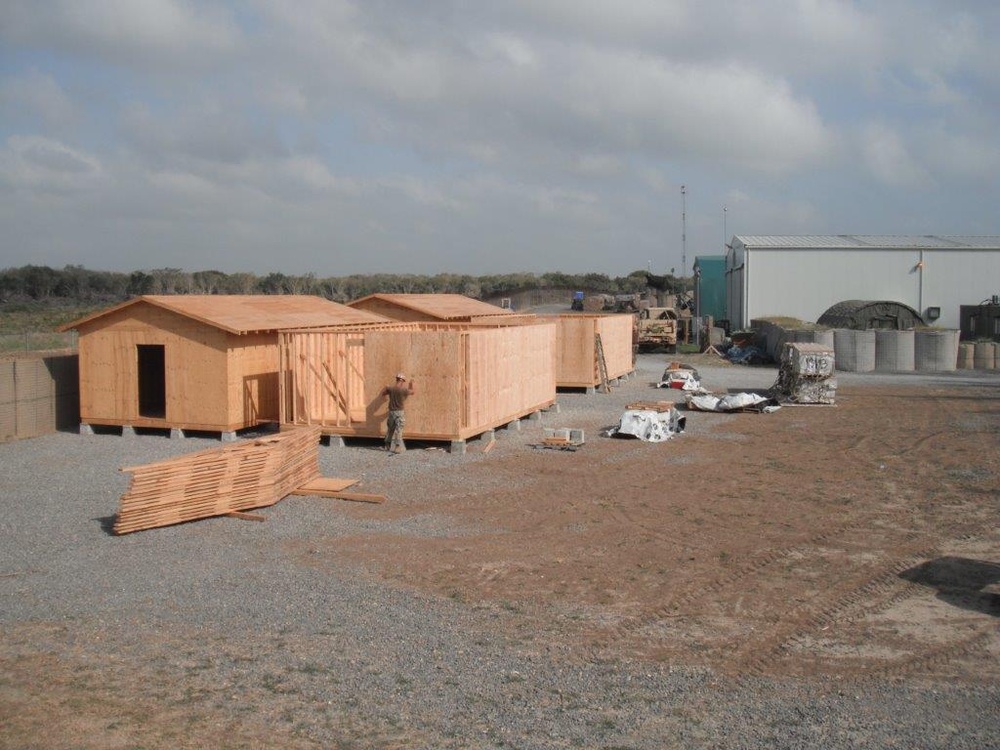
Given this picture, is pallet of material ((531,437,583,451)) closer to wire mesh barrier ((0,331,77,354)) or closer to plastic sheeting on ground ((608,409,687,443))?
plastic sheeting on ground ((608,409,687,443))

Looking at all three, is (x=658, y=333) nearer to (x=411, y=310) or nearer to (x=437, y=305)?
(x=437, y=305)

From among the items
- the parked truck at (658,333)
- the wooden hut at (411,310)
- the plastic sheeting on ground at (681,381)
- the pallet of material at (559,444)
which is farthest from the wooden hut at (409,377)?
the parked truck at (658,333)

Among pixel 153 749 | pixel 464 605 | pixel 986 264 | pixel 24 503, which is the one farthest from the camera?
pixel 986 264

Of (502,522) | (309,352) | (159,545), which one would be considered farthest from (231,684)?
(309,352)

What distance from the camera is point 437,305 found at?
3014 centimetres

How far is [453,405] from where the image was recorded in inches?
702

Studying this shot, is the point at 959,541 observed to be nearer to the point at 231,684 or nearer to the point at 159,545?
the point at 231,684

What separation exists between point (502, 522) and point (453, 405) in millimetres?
5230

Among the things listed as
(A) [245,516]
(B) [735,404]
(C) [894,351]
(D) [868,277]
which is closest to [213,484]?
(A) [245,516]

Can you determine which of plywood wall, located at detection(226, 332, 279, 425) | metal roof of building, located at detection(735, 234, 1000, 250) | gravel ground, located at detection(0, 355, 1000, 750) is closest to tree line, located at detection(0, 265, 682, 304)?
metal roof of building, located at detection(735, 234, 1000, 250)

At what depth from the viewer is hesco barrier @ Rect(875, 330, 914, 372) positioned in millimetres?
35688

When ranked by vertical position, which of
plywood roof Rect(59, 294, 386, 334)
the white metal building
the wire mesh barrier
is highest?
the white metal building

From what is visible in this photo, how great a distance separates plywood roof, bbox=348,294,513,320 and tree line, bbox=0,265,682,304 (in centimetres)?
3385

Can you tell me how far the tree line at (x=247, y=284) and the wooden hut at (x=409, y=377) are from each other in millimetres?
44794
